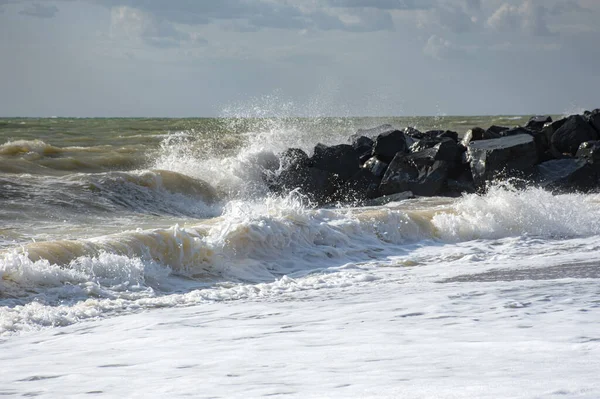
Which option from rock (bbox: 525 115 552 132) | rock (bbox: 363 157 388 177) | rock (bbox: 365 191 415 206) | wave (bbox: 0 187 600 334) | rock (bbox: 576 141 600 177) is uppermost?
rock (bbox: 525 115 552 132)

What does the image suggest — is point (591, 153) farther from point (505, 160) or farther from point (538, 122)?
point (538, 122)

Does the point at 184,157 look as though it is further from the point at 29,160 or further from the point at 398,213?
the point at 398,213

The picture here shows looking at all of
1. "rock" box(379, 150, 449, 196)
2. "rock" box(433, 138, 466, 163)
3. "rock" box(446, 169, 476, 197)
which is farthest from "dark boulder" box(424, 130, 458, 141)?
"rock" box(446, 169, 476, 197)

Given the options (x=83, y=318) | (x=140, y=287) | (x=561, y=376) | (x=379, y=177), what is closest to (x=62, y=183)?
(x=379, y=177)

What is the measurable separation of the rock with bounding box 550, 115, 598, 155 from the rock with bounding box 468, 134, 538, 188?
221cm

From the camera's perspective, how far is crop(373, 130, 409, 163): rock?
1684 centimetres

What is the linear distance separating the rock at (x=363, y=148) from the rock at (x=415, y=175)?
164 cm

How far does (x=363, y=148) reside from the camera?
18391 millimetres

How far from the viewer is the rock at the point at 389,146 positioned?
55.3ft

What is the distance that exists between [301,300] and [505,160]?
31.0 ft

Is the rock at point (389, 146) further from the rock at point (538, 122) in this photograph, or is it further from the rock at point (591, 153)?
the rock at point (538, 122)

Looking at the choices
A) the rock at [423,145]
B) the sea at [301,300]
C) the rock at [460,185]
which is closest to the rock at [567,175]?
the rock at [460,185]

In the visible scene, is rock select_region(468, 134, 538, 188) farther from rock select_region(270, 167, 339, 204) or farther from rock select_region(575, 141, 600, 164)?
rock select_region(270, 167, 339, 204)

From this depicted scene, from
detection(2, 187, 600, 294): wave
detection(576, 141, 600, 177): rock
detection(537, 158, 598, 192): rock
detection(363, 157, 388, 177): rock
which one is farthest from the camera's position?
detection(363, 157, 388, 177): rock
